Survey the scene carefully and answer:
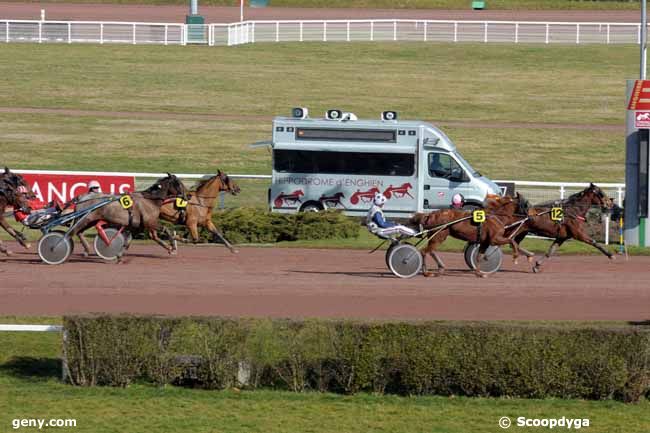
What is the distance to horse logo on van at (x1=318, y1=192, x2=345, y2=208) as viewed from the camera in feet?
80.2

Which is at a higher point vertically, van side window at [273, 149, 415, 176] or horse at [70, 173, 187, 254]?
van side window at [273, 149, 415, 176]

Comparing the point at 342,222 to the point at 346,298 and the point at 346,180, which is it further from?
the point at 346,298

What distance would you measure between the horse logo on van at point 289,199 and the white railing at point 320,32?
80.4 feet

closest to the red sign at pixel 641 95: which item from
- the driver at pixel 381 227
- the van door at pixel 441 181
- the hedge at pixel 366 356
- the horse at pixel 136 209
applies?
the van door at pixel 441 181

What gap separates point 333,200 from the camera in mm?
24484

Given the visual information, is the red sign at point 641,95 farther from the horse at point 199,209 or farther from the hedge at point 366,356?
the hedge at point 366,356

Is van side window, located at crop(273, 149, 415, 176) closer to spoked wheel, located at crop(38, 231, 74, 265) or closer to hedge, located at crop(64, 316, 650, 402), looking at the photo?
spoked wheel, located at crop(38, 231, 74, 265)

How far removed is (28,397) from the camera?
39.2ft

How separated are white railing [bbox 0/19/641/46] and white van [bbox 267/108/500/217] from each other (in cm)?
2426

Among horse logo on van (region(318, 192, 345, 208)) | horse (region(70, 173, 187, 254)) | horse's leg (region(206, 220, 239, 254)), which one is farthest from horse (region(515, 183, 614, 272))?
horse logo on van (region(318, 192, 345, 208))

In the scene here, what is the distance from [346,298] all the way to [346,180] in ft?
25.9

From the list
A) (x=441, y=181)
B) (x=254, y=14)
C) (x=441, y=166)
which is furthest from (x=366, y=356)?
(x=254, y=14)

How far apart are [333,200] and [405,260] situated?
6.56 metres

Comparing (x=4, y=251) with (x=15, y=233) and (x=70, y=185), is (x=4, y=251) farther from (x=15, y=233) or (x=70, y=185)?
(x=70, y=185)
